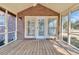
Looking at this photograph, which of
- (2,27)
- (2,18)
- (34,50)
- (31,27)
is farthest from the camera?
(31,27)

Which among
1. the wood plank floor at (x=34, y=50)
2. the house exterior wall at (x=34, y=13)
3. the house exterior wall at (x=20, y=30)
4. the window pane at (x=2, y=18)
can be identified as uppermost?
the house exterior wall at (x=34, y=13)

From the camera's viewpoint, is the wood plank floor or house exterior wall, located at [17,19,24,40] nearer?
the wood plank floor

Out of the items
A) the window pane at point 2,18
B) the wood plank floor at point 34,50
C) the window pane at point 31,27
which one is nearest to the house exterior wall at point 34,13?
the window pane at point 31,27

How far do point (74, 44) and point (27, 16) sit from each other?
6875 mm

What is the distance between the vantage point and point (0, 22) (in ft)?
32.4

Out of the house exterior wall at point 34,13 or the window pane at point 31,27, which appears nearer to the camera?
the house exterior wall at point 34,13

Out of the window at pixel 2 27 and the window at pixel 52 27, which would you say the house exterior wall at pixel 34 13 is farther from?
the window at pixel 2 27

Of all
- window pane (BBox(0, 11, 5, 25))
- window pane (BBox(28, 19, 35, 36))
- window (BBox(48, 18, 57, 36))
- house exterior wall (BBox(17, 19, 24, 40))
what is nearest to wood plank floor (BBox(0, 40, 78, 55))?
window pane (BBox(0, 11, 5, 25))

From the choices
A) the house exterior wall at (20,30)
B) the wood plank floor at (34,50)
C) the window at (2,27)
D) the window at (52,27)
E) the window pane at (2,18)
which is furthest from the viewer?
the window at (52,27)

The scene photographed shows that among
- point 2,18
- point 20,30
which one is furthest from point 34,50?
point 20,30

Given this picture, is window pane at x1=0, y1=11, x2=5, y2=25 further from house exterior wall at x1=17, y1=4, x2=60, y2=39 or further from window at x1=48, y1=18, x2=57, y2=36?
window at x1=48, y1=18, x2=57, y2=36

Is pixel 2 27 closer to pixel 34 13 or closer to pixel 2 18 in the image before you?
pixel 2 18

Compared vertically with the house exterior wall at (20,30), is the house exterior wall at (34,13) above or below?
above

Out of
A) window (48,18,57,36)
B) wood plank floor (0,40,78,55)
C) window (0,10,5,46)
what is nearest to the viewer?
wood plank floor (0,40,78,55)
